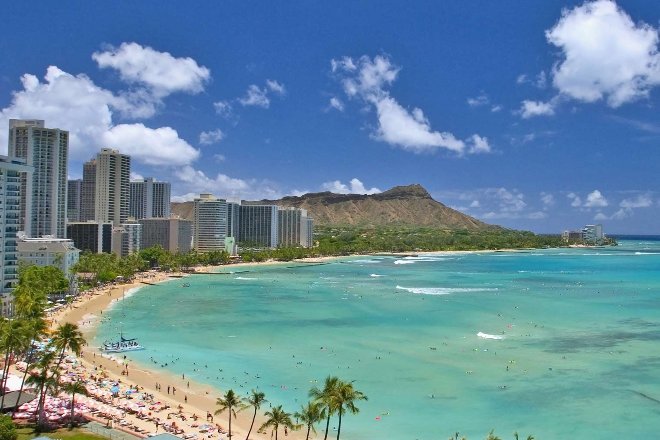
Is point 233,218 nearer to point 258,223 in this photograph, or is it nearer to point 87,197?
point 258,223

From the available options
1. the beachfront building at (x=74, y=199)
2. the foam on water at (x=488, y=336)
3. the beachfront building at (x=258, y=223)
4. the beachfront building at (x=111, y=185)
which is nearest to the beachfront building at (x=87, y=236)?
the beachfront building at (x=111, y=185)

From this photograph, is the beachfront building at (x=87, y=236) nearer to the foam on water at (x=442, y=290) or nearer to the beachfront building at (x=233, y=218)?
the beachfront building at (x=233, y=218)

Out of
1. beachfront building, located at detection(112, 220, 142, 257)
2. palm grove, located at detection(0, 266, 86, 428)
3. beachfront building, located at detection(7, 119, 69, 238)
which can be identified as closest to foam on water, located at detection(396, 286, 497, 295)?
palm grove, located at detection(0, 266, 86, 428)

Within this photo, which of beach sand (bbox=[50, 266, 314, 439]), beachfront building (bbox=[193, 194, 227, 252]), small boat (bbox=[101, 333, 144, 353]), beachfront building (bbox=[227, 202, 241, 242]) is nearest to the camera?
beach sand (bbox=[50, 266, 314, 439])

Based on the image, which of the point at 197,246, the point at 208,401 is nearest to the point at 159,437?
the point at 208,401

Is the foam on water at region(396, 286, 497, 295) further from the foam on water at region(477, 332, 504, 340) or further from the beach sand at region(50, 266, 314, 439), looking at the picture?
the beach sand at region(50, 266, 314, 439)
